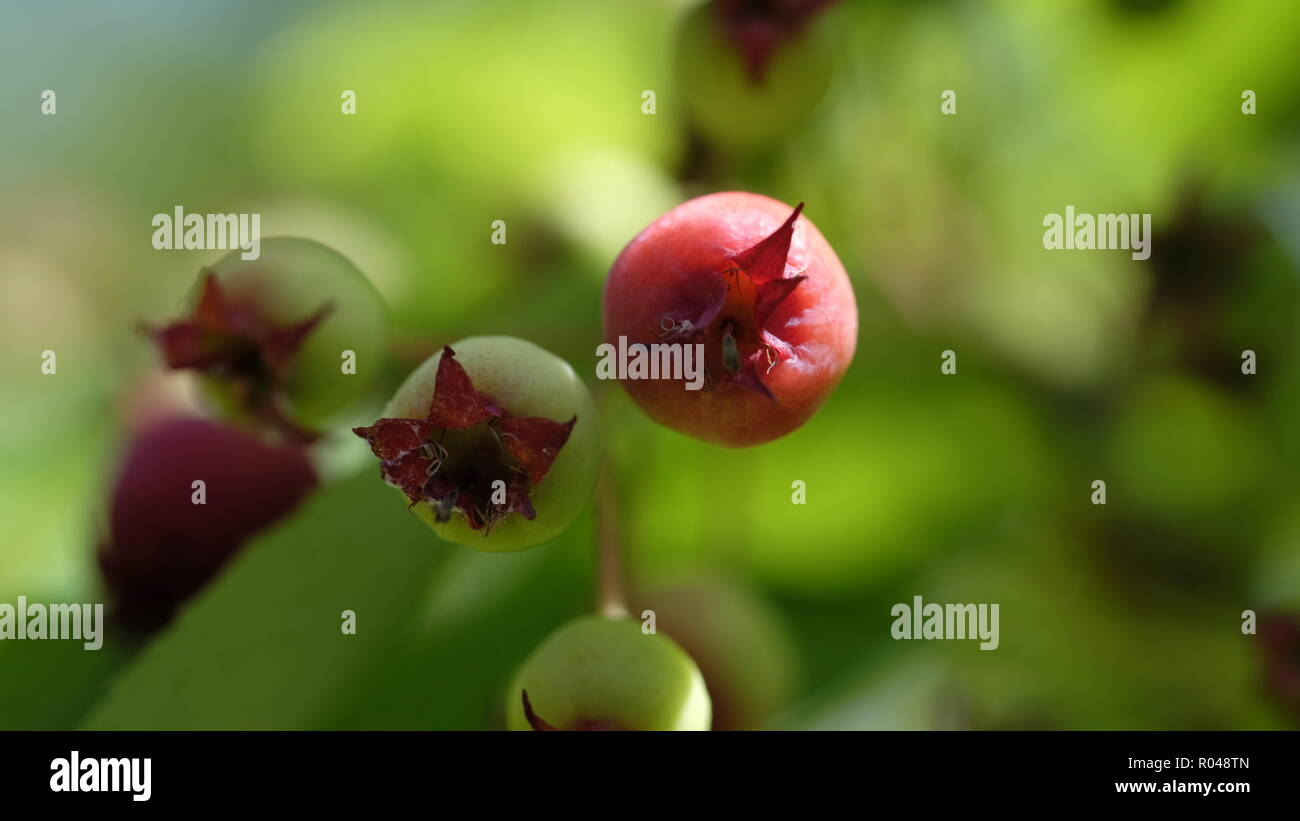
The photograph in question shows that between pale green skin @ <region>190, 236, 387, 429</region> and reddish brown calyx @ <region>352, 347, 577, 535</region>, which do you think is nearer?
reddish brown calyx @ <region>352, 347, 577, 535</region>

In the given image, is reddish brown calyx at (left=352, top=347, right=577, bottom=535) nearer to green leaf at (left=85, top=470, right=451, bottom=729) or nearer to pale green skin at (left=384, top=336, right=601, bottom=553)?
pale green skin at (left=384, top=336, right=601, bottom=553)

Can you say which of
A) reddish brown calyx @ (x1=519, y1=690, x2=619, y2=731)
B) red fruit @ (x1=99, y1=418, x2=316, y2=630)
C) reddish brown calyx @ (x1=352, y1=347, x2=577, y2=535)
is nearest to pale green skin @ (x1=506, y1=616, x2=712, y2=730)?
reddish brown calyx @ (x1=519, y1=690, x2=619, y2=731)

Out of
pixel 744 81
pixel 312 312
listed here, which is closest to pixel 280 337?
pixel 312 312

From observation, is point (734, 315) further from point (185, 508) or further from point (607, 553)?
point (185, 508)

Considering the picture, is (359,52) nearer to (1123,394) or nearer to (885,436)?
(885,436)

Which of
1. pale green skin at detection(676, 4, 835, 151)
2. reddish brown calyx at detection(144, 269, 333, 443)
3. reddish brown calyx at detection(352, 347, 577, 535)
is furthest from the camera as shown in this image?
pale green skin at detection(676, 4, 835, 151)
